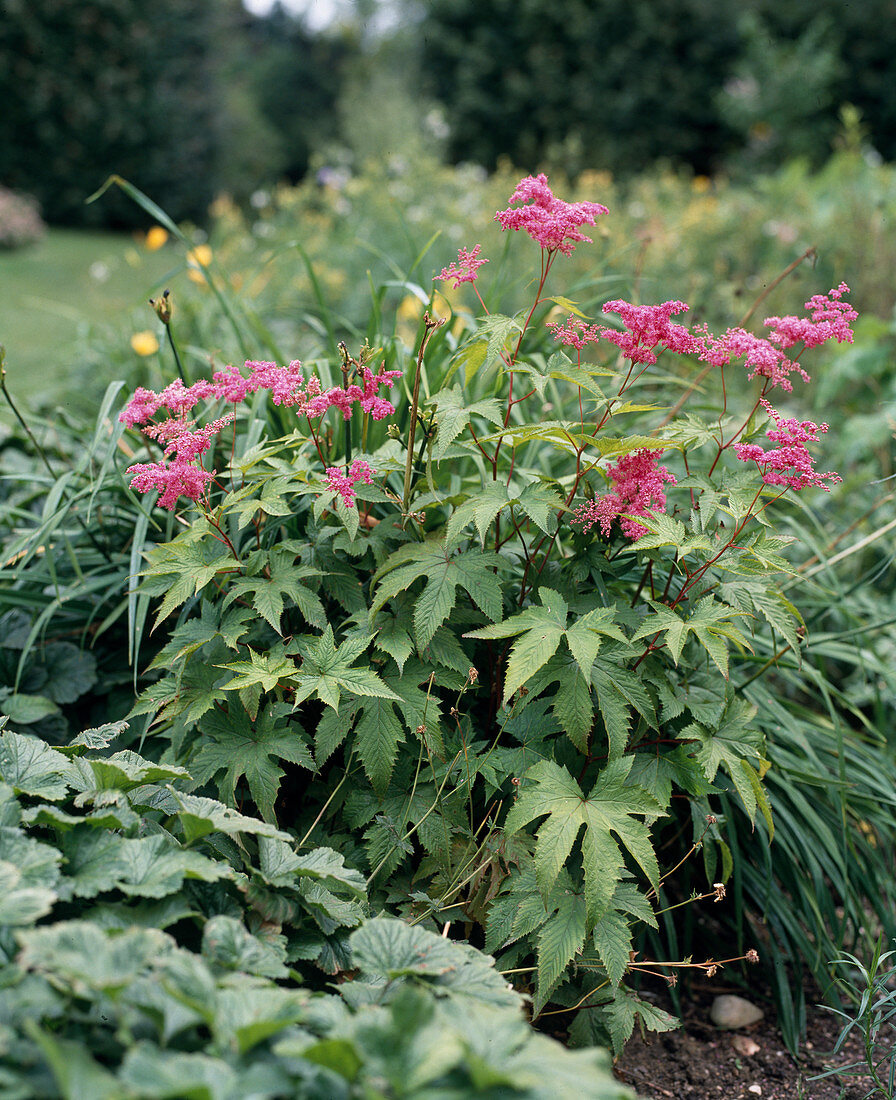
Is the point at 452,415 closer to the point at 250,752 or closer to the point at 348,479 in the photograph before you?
the point at 348,479

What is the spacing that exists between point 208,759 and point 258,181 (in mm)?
17290

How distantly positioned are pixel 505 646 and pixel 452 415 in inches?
20.0

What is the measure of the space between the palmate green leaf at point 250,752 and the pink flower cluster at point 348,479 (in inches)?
17.2

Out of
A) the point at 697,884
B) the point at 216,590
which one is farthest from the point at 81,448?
the point at 697,884

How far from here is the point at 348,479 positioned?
1.66 meters

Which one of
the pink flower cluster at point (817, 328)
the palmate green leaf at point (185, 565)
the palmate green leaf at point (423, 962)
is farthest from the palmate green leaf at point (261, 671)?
the pink flower cluster at point (817, 328)

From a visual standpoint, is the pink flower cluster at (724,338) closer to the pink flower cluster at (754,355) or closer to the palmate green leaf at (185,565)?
the pink flower cluster at (754,355)

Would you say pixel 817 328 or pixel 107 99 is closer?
pixel 817 328

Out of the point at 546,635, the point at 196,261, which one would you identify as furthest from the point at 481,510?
the point at 196,261

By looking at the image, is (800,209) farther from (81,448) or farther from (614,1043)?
(614,1043)

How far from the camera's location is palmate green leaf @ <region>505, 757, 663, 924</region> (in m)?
1.42

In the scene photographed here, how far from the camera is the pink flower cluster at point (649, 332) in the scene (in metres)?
1.62

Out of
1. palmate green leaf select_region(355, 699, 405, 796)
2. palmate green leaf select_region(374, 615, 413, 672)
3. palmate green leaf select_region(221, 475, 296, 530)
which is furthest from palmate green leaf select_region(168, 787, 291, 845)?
palmate green leaf select_region(221, 475, 296, 530)

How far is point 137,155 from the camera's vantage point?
545 inches
